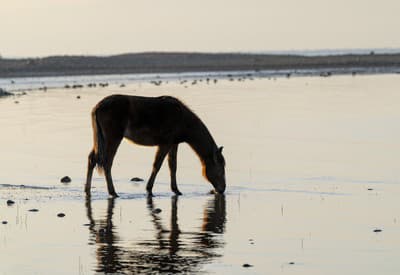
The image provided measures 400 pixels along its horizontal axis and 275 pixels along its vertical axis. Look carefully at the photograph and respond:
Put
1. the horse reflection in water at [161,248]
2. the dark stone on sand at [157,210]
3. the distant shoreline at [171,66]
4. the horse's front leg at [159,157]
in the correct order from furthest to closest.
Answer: the distant shoreline at [171,66] → the horse's front leg at [159,157] → the dark stone on sand at [157,210] → the horse reflection in water at [161,248]

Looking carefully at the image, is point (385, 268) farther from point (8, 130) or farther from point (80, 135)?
point (8, 130)

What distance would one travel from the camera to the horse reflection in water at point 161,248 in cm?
1267

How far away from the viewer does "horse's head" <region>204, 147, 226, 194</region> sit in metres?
19.2

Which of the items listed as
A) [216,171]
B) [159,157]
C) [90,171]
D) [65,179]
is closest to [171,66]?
[65,179]

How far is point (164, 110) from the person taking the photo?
1961cm

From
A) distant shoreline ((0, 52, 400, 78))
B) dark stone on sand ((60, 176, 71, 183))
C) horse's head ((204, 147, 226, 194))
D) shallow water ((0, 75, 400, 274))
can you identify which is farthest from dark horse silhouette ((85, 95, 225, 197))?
distant shoreline ((0, 52, 400, 78))

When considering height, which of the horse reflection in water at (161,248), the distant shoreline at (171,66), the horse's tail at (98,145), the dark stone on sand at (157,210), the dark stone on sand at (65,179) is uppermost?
the distant shoreline at (171,66)

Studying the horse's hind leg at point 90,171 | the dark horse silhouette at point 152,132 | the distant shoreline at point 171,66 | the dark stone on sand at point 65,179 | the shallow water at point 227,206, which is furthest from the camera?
the distant shoreline at point 171,66

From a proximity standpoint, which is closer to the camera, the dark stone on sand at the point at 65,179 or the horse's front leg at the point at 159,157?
the horse's front leg at the point at 159,157

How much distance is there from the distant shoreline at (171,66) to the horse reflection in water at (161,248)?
213 feet

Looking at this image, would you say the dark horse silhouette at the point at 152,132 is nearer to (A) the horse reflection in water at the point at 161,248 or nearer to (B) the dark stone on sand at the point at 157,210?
(B) the dark stone on sand at the point at 157,210

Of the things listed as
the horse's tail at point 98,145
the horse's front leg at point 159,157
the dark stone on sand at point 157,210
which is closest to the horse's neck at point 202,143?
the horse's front leg at point 159,157

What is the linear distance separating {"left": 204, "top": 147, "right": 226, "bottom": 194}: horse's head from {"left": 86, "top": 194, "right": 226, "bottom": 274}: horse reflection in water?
2.35 meters

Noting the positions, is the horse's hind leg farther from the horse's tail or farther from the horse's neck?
the horse's neck
